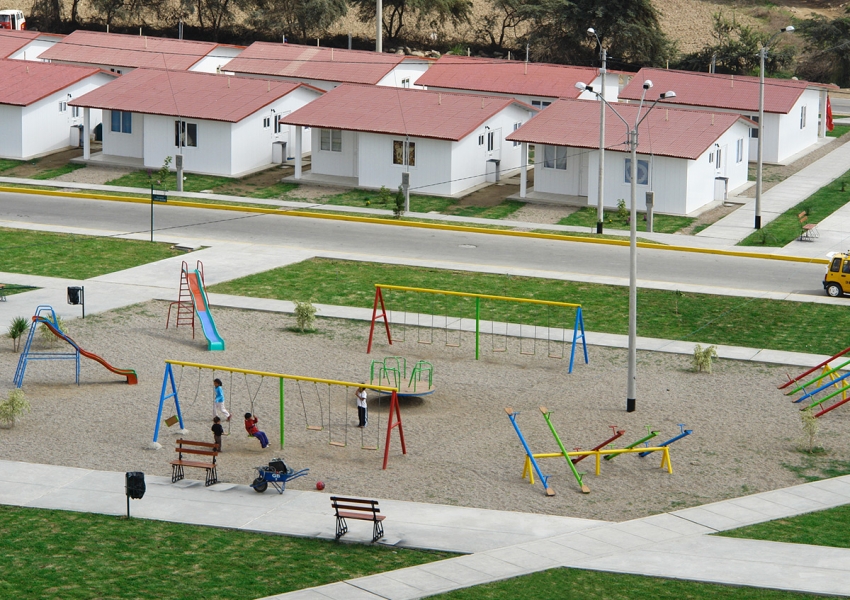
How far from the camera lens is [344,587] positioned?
2048 cm

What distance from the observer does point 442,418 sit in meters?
29.3

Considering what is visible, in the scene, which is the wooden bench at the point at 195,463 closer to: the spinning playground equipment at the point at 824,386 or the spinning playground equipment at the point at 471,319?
the spinning playground equipment at the point at 471,319

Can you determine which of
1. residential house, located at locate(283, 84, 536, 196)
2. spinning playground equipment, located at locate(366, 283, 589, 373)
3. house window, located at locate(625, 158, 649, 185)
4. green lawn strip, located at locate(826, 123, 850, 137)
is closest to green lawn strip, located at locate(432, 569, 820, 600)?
spinning playground equipment, located at locate(366, 283, 589, 373)

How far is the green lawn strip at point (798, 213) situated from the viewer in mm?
46938

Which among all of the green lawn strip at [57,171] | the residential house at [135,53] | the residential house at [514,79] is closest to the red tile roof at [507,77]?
the residential house at [514,79]

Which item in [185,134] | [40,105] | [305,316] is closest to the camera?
[305,316]

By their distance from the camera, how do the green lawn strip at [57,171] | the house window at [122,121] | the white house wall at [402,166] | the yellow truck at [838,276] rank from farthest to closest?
1. the house window at [122,121]
2. the green lawn strip at [57,171]
3. the white house wall at [402,166]
4. the yellow truck at [838,276]

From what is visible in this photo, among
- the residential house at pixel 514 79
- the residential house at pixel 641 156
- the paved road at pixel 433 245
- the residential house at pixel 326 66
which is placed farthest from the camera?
the residential house at pixel 326 66

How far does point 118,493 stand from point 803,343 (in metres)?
18.9

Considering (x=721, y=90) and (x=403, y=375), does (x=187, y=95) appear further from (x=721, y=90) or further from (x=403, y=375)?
(x=403, y=375)

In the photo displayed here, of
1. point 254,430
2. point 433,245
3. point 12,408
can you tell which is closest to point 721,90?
point 433,245

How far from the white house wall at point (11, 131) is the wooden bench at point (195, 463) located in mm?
37477

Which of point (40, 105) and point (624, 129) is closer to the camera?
point (624, 129)

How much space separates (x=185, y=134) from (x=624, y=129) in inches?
724
